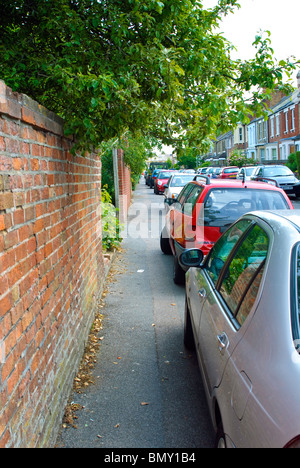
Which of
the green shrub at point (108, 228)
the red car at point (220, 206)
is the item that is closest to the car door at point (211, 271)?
the red car at point (220, 206)

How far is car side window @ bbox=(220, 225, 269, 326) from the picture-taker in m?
2.52

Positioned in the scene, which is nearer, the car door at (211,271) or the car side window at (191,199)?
the car door at (211,271)

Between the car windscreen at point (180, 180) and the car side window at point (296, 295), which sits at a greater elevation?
the car windscreen at point (180, 180)

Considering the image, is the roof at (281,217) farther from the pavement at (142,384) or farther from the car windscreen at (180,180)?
the car windscreen at (180,180)

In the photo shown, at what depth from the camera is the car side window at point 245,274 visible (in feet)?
8.25

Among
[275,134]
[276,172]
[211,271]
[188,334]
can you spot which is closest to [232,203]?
[188,334]

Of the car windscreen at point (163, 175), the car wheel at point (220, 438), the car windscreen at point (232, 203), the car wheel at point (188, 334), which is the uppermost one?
the car windscreen at point (163, 175)

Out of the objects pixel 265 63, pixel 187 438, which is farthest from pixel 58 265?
pixel 265 63

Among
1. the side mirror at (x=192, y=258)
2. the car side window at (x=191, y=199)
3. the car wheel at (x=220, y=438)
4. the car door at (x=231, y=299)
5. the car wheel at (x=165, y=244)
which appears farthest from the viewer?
the car wheel at (x=165, y=244)

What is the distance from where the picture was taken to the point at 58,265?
12.1ft

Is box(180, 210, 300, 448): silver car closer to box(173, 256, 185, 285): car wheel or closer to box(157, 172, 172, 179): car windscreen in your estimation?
box(173, 256, 185, 285): car wheel

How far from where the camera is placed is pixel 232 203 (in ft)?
22.8

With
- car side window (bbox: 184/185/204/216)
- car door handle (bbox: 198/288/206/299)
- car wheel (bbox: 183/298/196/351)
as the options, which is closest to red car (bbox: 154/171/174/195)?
car side window (bbox: 184/185/204/216)
